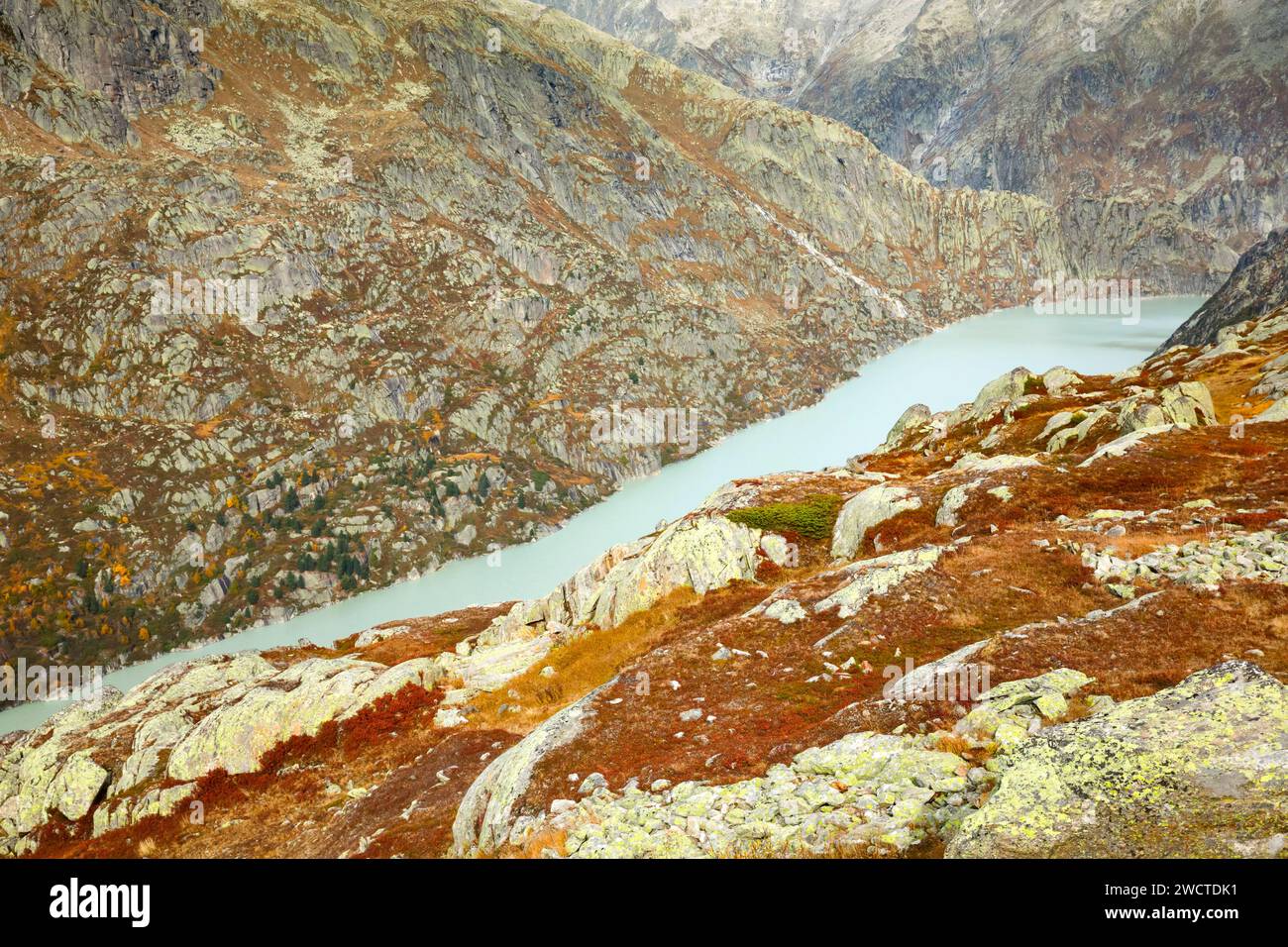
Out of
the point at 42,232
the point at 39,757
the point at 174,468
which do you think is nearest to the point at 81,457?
the point at 174,468

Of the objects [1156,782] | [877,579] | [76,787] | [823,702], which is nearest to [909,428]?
[877,579]

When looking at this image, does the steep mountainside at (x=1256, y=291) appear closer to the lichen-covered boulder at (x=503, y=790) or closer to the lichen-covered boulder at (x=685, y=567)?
the lichen-covered boulder at (x=685, y=567)

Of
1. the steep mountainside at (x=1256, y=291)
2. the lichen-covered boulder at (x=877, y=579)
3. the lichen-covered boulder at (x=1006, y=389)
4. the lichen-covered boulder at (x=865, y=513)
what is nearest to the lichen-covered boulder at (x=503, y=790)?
the lichen-covered boulder at (x=877, y=579)

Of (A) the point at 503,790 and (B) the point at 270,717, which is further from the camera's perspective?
(B) the point at 270,717

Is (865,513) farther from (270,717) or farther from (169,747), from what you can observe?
(169,747)
